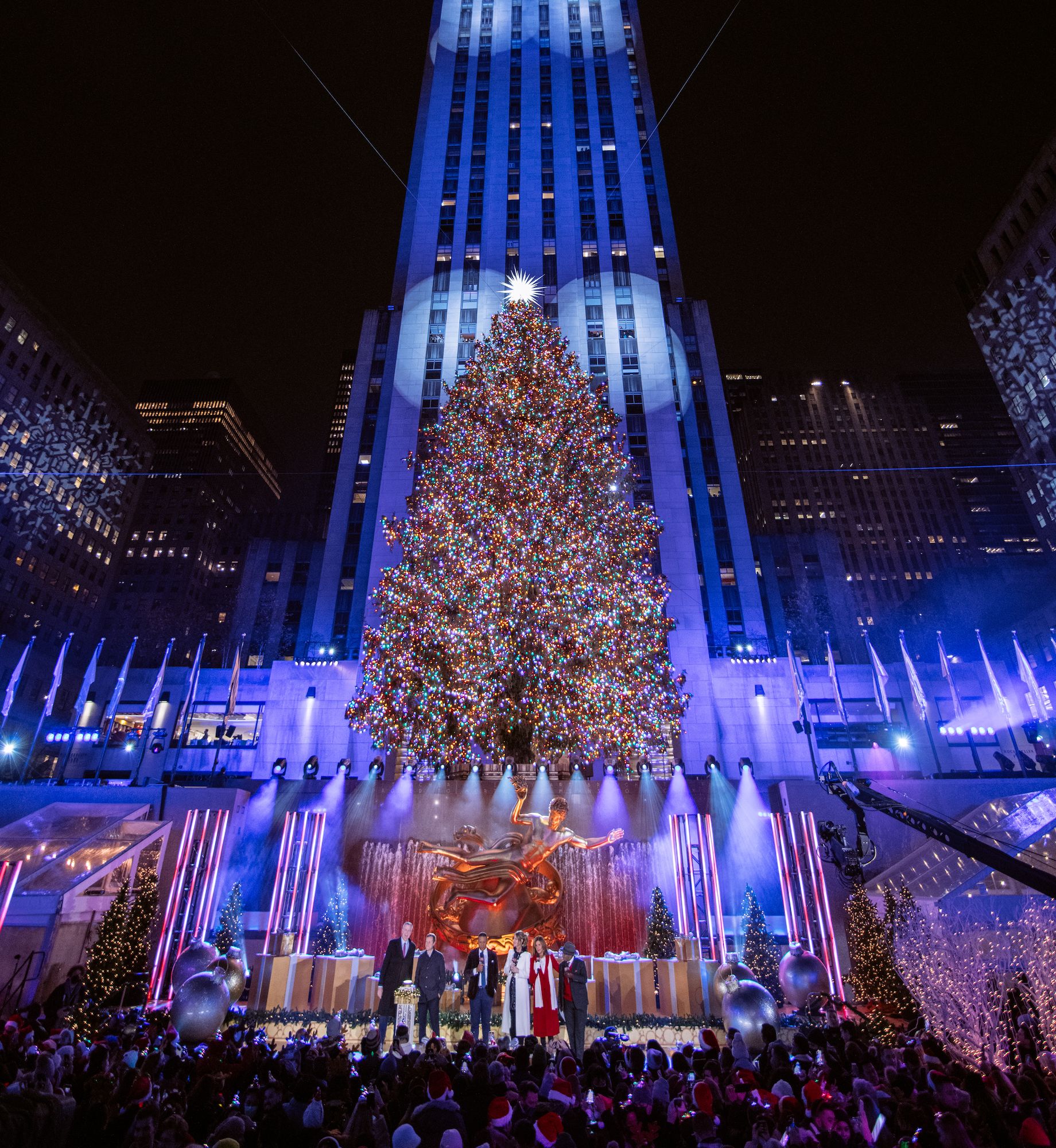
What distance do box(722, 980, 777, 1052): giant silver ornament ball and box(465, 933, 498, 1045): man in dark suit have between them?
13.8 feet

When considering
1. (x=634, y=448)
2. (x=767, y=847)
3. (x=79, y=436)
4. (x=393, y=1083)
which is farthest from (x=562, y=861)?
(x=79, y=436)

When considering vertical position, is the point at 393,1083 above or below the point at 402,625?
below

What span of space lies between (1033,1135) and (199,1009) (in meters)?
11.3

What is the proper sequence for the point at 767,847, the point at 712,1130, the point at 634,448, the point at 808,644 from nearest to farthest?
1. the point at 712,1130
2. the point at 767,847
3. the point at 634,448
4. the point at 808,644

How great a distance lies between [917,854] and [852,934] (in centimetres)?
419

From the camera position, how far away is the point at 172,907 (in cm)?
1814

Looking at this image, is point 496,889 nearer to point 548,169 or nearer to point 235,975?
point 235,975

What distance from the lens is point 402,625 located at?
2205 centimetres

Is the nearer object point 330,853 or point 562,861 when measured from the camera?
point 562,861

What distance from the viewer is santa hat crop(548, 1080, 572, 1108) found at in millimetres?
5711

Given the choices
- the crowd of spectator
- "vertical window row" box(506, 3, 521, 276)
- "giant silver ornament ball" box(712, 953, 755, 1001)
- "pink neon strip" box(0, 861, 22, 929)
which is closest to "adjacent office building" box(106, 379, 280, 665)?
"vertical window row" box(506, 3, 521, 276)

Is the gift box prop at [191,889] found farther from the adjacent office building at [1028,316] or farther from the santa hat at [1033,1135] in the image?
the adjacent office building at [1028,316]

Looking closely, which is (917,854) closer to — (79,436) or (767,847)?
(767,847)

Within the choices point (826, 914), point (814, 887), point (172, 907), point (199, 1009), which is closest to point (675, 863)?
point (814, 887)
